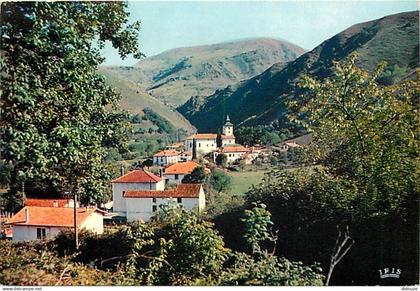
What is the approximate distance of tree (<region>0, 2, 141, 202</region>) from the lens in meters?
3.54

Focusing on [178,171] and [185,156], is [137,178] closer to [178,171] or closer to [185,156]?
[178,171]

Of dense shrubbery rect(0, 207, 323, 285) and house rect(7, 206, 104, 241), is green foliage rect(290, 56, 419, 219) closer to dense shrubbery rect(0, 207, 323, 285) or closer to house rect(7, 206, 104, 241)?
dense shrubbery rect(0, 207, 323, 285)

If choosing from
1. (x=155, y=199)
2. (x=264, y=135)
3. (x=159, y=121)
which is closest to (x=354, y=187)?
(x=264, y=135)

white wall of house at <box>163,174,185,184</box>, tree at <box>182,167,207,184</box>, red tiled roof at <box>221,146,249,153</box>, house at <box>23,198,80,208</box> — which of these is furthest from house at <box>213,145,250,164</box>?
house at <box>23,198,80,208</box>

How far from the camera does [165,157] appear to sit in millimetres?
5223

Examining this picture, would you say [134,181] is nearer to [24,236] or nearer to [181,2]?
[24,236]

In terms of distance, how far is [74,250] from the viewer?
16.1 ft

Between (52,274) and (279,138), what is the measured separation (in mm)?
2936

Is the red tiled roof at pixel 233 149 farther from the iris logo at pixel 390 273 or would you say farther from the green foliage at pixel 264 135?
the iris logo at pixel 390 273

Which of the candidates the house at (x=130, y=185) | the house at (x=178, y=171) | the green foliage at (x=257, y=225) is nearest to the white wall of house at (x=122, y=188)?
the house at (x=130, y=185)

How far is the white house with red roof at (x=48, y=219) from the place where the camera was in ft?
16.1

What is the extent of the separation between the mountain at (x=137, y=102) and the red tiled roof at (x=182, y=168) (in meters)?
0.39

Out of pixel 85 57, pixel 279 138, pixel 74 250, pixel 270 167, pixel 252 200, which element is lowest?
pixel 74 250

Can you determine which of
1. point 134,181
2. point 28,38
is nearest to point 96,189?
point 134,181
